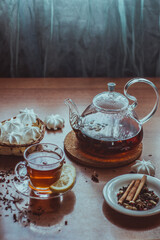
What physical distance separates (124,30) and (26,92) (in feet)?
2.06

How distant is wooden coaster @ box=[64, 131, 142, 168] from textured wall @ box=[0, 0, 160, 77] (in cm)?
78

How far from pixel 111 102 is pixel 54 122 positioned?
0.84ft

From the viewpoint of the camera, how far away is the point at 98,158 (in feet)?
3.74

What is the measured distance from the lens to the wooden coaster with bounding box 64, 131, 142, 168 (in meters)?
1.12

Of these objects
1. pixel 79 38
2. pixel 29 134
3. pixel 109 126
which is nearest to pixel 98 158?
pixel 109 126

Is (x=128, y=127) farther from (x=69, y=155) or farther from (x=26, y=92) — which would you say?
(x=26, y=92)

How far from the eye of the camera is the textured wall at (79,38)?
1.78 m

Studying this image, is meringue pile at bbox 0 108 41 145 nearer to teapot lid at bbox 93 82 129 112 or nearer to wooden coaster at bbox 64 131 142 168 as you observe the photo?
wooden coaster at bbox 64 131 142 168

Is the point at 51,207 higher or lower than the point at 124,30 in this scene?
lower

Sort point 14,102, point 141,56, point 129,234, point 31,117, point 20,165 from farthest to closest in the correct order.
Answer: point 141,56, point 14,102, point 31,117, point 20,165, point 129,234

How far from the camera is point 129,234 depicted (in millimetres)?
859

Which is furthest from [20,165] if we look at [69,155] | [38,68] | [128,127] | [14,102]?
[38,68]

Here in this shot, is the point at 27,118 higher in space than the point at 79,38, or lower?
lower

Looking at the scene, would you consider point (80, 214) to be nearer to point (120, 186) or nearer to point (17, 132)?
point (120, 186)
